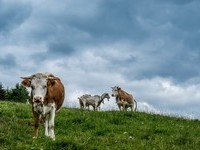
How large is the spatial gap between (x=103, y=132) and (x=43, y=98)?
205 inches

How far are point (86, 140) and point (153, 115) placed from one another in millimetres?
13633

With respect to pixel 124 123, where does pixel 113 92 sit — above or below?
above

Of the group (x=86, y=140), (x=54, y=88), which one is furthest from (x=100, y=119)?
(x=86, y=140)

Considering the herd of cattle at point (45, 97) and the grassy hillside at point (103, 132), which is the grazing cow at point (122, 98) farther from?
the herd of cattle at point (45, 97)

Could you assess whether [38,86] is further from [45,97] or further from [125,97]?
[125,97]

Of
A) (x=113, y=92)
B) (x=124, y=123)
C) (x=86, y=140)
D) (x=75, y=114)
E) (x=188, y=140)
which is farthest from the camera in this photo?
(x=113, y=92)

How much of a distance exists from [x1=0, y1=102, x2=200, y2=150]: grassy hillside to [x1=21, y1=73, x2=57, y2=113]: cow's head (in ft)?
4.24

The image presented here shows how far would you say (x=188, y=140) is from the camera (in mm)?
21453

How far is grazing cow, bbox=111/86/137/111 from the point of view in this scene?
2036 inches

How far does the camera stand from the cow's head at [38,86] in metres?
20.0

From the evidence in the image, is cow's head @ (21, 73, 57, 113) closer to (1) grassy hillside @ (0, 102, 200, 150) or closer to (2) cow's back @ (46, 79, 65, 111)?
(2) cow's back @ (46, 79, 65, 111)

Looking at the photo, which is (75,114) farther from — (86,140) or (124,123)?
(86,140)

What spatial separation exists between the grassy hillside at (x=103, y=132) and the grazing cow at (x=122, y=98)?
19008mm

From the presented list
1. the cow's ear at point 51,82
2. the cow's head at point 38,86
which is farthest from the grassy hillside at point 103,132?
the cow's ear at point 51,82
